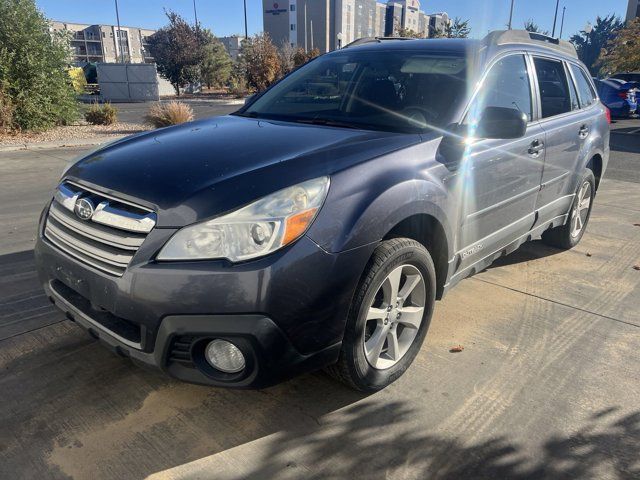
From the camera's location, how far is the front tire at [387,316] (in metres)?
2.38

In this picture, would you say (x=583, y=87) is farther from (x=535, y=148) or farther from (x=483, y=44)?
(x=483, y=44)

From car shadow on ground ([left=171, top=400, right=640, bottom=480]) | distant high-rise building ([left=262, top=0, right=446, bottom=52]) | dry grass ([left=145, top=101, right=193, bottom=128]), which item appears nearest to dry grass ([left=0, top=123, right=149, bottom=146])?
dry grass ([left=145, top=101, right=193, bottom=128])

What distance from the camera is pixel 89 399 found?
8.57ft

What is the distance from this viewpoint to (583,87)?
15.9ft

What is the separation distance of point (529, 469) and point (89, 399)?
2.11 meters

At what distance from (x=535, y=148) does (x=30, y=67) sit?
1259cm

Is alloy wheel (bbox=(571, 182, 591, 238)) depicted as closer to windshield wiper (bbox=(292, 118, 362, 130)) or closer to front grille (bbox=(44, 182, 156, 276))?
windshield wiper (bbox=(292, 118, 362, 130))

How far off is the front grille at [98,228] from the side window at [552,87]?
3136 mm

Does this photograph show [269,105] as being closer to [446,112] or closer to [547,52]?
[446,112]

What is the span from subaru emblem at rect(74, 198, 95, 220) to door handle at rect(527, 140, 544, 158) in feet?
9.25

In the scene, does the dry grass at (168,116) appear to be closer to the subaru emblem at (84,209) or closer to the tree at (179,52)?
the subaru emblem at (84,209)

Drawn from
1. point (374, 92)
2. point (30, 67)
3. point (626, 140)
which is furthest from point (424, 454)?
point (626, 140)

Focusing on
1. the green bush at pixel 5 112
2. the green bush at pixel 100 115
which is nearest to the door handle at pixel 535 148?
the green bush at pixel 5 112

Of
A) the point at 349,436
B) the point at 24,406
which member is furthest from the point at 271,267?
the point at 24,406
